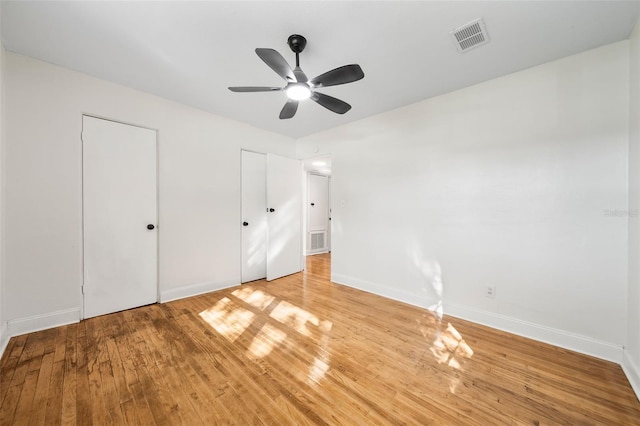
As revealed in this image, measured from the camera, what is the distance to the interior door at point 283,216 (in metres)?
4.06

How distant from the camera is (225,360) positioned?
1.88 metres

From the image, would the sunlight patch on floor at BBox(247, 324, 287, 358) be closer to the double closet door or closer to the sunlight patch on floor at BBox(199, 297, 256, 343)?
the sunlight patch on floor at BBox(199, 297, 256, 343)

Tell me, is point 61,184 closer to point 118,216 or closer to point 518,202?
point 118,216

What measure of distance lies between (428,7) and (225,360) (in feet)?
9.91

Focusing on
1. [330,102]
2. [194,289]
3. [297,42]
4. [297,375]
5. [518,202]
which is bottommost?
[297,375]

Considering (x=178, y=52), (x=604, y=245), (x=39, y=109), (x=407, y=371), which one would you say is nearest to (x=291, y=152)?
(x=178, y=52)

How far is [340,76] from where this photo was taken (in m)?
1.74

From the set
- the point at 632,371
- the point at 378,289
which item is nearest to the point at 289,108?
the point at 378,289

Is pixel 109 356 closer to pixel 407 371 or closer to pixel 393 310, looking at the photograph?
pixel 407 371

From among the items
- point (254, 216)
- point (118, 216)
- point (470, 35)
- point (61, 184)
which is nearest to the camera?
point (470, 35)

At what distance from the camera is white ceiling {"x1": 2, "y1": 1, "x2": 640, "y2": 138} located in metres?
1.62

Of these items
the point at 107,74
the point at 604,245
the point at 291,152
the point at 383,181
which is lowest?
the point at 604,245

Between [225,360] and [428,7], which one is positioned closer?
[428,7]

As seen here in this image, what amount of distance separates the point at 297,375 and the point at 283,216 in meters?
2.85
